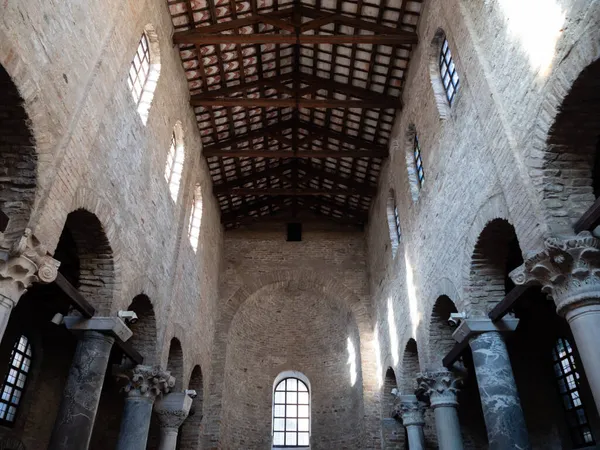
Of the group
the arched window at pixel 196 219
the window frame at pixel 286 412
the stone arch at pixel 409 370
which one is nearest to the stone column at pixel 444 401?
the stone arch at pixel 409 370

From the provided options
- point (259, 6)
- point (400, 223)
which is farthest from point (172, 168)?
point (400, 223)

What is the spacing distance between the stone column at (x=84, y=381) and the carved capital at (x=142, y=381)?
2.08 meters

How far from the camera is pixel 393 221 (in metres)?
15.7

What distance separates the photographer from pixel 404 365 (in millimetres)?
13422

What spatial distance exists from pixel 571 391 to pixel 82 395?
10.9 meters

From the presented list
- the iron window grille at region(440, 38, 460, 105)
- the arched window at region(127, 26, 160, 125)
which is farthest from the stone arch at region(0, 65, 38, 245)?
the iron window grille at region(440, 38, 460, 105)

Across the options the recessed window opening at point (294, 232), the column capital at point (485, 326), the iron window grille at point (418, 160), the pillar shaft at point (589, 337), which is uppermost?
the recessed window opening at point (294, 232)

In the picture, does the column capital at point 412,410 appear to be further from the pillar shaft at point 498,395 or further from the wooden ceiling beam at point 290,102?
the wooden ceiling beam at point 290,102

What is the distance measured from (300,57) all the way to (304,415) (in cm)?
1365

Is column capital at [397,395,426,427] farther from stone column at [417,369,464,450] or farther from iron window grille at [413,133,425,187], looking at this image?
iron window grille at [413,133,425,187]

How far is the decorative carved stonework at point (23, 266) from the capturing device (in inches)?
220

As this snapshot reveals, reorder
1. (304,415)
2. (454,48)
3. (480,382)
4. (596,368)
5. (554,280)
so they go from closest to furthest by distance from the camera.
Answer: (596,368) → (554,280) → (480,382) → (454,48) → (304,415)

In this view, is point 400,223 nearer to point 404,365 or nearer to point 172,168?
point 404,365

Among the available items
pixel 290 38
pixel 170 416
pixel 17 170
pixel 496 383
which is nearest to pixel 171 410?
pixel 170 416
